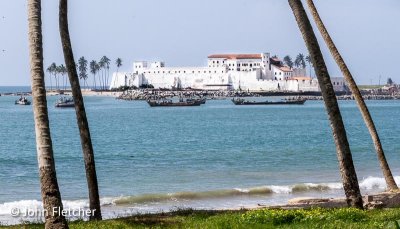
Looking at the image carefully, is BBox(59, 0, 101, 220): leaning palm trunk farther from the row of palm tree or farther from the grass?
the grass

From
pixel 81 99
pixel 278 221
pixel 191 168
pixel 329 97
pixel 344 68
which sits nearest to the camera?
pixel 278 221

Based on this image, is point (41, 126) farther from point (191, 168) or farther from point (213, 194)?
point (191, 168)

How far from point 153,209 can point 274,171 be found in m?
14.4

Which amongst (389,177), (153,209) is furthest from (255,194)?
(389,177)

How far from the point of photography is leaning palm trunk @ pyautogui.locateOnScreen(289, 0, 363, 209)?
43.0 ft

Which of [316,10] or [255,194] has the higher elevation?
[316,10]

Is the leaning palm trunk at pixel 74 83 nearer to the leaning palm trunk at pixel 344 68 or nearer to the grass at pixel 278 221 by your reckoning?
the grass at pixel 278 221

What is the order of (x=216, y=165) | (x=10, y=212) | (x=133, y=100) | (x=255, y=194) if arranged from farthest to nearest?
(x=133, y=100) → (x=216, y=165) → (x=255, y=194) → (x=10, y=212)

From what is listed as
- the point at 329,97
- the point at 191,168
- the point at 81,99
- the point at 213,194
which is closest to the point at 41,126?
the point at 81,99

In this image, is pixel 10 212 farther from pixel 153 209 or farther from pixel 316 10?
pixel 316 10

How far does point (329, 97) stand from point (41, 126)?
604 centimetres

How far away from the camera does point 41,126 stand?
28.7ft

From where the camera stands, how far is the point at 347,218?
460 inches

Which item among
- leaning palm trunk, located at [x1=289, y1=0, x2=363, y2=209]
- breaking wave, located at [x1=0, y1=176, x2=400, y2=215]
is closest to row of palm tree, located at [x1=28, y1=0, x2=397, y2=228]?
leaning palm trunk, located at [x1=289, y1=0, x2=363, y2=209]
